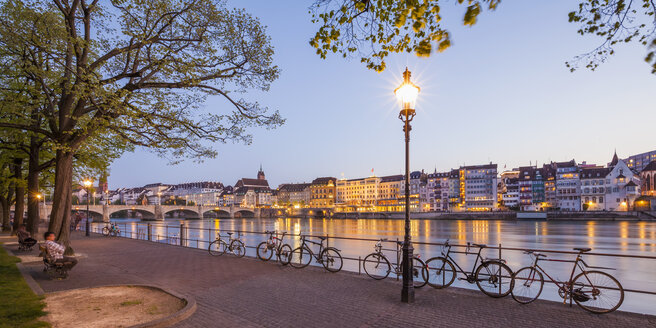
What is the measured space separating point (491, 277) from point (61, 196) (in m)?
13.8

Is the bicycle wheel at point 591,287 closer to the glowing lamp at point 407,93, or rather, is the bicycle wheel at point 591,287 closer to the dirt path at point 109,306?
the glowing lamp at point 407,93

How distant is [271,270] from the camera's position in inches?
468

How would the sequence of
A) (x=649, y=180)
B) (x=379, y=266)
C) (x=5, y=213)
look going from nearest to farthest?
(x=379, y=266), (x=5, y=213), (x=649, y=180)

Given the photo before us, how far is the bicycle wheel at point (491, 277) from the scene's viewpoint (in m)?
8.54

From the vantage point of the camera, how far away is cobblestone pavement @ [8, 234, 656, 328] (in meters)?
6.79

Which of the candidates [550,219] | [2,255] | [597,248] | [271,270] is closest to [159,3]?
[271,270]

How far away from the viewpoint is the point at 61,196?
1311 cm

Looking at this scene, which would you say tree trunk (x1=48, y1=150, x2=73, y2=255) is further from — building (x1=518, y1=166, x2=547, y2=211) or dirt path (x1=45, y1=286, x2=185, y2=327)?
building (x1=518, y1=166, x2=547, y2=211)

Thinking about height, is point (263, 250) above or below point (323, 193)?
above

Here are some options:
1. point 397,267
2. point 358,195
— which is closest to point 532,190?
point 358,195

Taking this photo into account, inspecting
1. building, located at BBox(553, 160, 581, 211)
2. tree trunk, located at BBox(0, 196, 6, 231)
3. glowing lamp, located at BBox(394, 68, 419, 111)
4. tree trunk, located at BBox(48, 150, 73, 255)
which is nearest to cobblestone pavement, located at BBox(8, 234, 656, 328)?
tree trunk, located at BBox(48, 150, 73, 255)

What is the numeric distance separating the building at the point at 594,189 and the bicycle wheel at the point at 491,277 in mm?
125934

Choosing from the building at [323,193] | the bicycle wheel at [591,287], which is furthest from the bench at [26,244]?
the building at [323,193]

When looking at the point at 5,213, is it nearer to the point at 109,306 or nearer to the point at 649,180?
the point at 109,306
